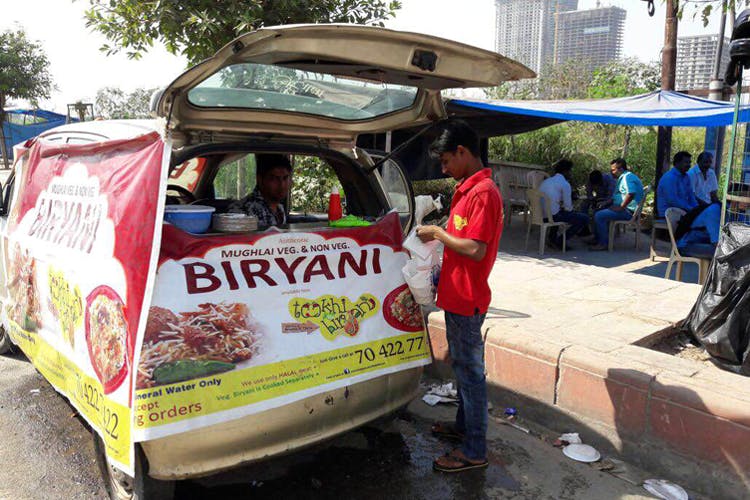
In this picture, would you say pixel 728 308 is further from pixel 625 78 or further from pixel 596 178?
pixel 625 78

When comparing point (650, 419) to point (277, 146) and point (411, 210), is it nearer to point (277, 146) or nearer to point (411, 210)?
point (411, 210)

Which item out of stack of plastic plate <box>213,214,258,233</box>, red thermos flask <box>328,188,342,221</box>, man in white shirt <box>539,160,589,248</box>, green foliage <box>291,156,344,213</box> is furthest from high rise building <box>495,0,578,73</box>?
stack of plastic plate <box>213,214,258,233</box>

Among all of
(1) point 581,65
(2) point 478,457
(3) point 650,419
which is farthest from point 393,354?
(1) point 581,65

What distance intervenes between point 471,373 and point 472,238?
0.76 metres

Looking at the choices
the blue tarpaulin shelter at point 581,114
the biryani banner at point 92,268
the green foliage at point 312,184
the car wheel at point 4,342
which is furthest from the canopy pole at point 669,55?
the car wheel at point 4,342

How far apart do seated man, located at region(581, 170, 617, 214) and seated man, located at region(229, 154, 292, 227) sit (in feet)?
26.2

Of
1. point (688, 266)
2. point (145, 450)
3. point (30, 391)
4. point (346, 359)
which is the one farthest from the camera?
point (688, 266)

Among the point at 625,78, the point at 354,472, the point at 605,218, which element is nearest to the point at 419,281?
the point at 354,472

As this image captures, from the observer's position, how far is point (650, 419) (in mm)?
3211

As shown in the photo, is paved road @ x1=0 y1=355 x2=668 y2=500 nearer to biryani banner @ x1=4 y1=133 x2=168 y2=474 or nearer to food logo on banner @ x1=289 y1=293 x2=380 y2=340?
biryani banner @ x1=4 y1=133 x2=168 y2=474

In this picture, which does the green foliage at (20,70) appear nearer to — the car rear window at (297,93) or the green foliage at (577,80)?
the green foliage at (577,80)

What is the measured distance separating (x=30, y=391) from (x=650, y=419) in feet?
13.4

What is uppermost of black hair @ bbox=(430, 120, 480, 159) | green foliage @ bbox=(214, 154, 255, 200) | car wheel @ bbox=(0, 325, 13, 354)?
black hair @ bbox=(430, 120, 480, 159)

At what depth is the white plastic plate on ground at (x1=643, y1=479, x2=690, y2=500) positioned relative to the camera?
117 inches
